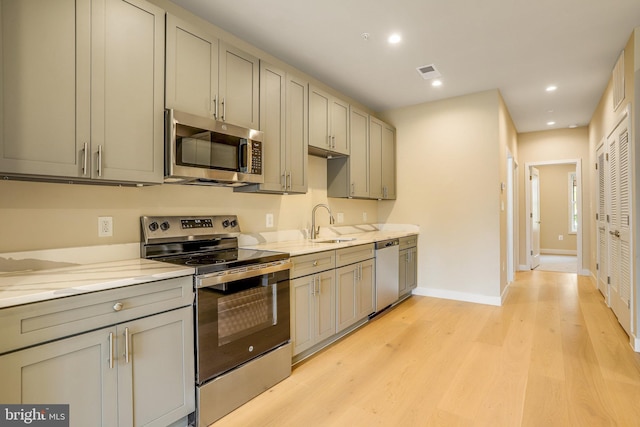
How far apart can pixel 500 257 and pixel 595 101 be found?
8.87 feet

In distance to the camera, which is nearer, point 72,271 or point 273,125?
point 72,271

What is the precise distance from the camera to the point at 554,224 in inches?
340

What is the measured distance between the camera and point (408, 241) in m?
4.38

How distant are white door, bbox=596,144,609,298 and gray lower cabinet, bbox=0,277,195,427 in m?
4.83

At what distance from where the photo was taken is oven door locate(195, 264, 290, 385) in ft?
6.02

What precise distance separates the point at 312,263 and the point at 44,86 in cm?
194

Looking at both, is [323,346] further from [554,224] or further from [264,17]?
[554,224]

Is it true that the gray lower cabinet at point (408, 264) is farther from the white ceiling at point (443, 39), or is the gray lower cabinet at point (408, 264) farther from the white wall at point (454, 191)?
the white ceiling at point (443, 39)

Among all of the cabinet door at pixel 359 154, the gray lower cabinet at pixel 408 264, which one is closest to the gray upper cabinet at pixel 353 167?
the cabinet door at pixel 359 154

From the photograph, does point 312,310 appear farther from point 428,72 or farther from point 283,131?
point 428,72

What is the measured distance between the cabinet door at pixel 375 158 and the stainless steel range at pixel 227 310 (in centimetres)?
223

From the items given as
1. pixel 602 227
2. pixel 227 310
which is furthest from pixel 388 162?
pixel 227 310
